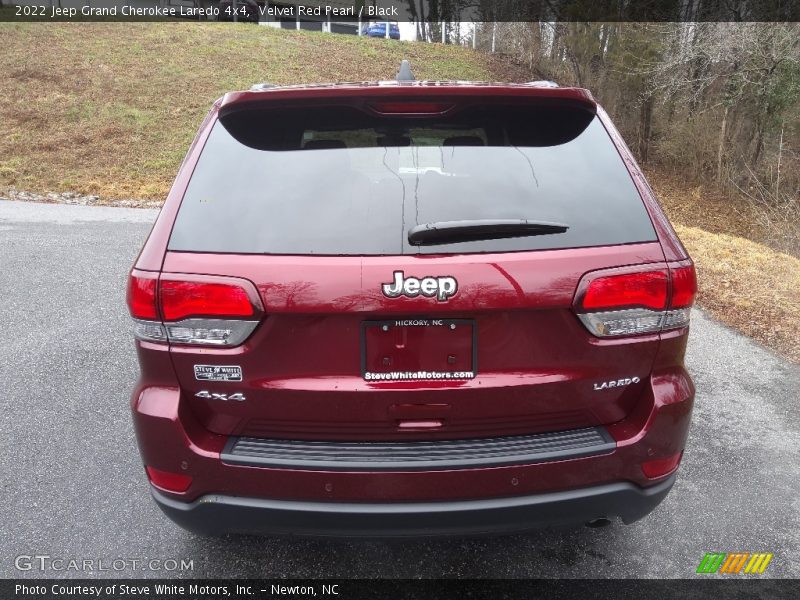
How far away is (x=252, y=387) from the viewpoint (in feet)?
6.26

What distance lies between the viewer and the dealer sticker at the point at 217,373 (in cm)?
189

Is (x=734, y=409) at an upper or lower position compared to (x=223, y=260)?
lower

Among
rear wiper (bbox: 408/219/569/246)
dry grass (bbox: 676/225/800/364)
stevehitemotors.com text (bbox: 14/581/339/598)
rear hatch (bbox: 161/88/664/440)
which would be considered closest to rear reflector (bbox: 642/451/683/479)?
rear hatch (bbox: 161/88/664/440)

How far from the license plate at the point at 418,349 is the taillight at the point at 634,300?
1.22 feet

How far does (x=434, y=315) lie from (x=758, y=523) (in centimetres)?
208

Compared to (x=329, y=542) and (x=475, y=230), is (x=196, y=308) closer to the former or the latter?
(x=475, y=230)

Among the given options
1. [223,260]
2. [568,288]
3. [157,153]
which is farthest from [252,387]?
[157,153]

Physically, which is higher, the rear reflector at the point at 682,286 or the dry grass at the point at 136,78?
the rear reflector at the point at 682,286

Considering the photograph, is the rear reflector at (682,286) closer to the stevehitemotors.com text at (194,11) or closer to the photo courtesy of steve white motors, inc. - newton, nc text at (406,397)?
the photo courtesy of steve white motors, inc. - newton, nc text at (406,397)

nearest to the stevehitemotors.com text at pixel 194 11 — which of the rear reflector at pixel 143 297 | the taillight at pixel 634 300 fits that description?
the rear reflector at pixel 143 297

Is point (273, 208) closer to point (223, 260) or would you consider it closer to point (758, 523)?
point (223, 260)

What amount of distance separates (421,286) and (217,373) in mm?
698

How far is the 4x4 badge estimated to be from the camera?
1.81 meters

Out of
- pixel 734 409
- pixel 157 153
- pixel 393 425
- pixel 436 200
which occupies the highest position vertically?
pixel 436 200
